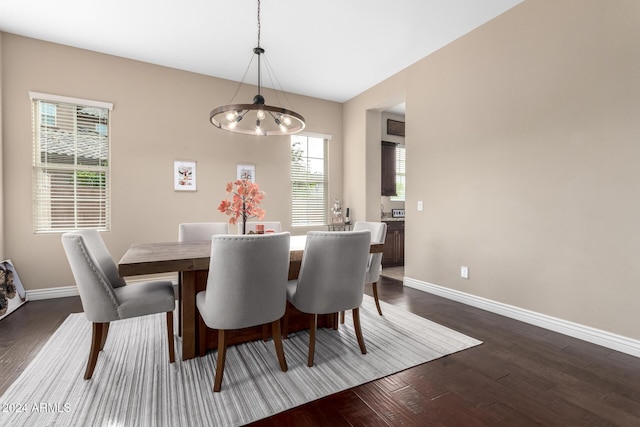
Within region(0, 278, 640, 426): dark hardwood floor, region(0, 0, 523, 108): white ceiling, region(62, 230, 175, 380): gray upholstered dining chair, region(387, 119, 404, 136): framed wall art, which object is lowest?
region(0, 278, 640, 426): dark hardwood floor

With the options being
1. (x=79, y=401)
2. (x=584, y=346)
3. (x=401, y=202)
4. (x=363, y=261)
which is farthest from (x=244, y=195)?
(x=401, y=202)

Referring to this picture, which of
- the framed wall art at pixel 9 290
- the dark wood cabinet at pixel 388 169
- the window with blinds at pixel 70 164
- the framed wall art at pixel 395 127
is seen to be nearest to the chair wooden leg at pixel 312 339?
the framed wall art at pixel 9 290

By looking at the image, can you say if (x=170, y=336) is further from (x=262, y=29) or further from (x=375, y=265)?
(x=262, y=29)

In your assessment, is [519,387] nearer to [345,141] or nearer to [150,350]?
[150,350]

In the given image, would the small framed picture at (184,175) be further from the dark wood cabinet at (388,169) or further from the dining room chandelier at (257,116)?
the dark wood cabinet at (388,169)

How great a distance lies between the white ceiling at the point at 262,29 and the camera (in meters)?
2.79

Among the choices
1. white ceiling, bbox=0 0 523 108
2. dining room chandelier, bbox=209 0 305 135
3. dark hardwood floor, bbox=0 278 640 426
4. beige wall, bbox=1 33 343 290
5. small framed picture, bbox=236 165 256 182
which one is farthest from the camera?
small framed picture, bbox=236 165 256 182

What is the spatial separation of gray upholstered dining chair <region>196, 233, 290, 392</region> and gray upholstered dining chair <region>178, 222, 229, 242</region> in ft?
4.32

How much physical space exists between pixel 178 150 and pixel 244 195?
2.26m

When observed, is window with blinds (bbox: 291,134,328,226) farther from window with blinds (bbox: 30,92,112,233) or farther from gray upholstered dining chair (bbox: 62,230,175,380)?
gray upholstered dining chair (bbox: 62,230,175,380)

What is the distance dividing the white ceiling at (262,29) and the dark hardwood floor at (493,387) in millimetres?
3088

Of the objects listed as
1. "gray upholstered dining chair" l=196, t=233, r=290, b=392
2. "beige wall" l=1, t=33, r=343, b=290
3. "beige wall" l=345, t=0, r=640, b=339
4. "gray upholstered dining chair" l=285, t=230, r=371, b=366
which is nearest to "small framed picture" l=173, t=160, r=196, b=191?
"beige wall" l=1, t=33, r=343, b=290

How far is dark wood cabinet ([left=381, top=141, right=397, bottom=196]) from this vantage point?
5.50 metres

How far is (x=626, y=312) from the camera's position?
2.21 m
